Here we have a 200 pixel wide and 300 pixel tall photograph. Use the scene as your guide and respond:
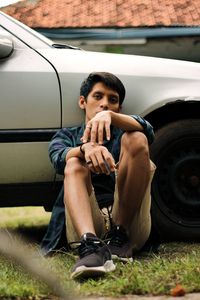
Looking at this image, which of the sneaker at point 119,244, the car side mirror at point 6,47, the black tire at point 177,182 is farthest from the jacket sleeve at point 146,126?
the car side mirror at point 6,47

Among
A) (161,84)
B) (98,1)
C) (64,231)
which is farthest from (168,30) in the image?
(64,231)

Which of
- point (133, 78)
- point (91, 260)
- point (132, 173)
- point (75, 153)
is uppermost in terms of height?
point (133, 78)

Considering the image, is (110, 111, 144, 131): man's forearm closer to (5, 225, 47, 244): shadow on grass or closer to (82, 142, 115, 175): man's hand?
(82, 142, 115, 175): man's hand

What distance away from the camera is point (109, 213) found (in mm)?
3141

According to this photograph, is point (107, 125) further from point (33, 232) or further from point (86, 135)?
point (33, 232)

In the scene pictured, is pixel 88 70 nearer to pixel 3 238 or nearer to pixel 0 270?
pixel 0 270

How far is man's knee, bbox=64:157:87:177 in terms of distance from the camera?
2.83 meters

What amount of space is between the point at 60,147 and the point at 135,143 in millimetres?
443

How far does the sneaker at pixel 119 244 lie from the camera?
9.32 feet

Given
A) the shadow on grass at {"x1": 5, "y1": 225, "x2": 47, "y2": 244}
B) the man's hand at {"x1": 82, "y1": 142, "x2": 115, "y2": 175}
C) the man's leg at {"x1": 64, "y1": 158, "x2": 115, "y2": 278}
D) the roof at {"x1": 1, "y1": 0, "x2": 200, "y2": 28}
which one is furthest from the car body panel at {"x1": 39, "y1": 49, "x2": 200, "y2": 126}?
the roof at {"x1": 1, "y1": 0, "x2": 200, "y2": 28}

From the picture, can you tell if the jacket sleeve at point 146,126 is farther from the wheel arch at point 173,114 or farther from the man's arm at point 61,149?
the wheel arch at point 173,114

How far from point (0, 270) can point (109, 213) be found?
30.7 inches

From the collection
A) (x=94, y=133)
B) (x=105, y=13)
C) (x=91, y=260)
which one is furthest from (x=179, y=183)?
(x=105, y=13)

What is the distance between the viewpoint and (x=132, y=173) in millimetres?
2883
